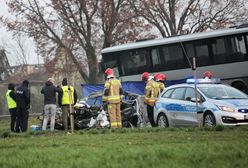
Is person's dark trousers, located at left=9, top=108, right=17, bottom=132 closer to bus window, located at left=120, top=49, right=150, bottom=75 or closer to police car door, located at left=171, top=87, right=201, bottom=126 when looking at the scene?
police car door, located at left=171, top=87, right=201, bottom=126

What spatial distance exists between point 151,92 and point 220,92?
3050 millimetres

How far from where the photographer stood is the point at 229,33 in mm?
26750

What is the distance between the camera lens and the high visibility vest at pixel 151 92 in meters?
19.6

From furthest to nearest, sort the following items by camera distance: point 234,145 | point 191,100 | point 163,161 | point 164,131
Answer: point 191,100 < point 164,131 < point 234,145 < point 163,161

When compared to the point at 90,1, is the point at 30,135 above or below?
below

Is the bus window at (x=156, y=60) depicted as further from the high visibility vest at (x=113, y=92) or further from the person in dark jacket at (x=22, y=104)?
the high visibility vest at (x=113, y=92)

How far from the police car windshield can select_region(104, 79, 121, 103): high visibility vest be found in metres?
2.54

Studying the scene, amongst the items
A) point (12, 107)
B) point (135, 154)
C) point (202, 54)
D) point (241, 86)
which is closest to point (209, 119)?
point (135, 154)

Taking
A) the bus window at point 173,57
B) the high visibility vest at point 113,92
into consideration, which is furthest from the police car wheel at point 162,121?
the bus window at point 173,57

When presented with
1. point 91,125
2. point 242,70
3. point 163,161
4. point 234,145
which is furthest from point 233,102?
point 242,70

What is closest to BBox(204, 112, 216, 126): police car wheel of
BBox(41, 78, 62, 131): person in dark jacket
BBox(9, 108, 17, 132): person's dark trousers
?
BBox(41, 78, 62, 131): person in dark jacket

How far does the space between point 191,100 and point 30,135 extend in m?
4.93

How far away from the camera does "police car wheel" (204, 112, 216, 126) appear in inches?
645

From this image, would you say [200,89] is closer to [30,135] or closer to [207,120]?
[207,120]
